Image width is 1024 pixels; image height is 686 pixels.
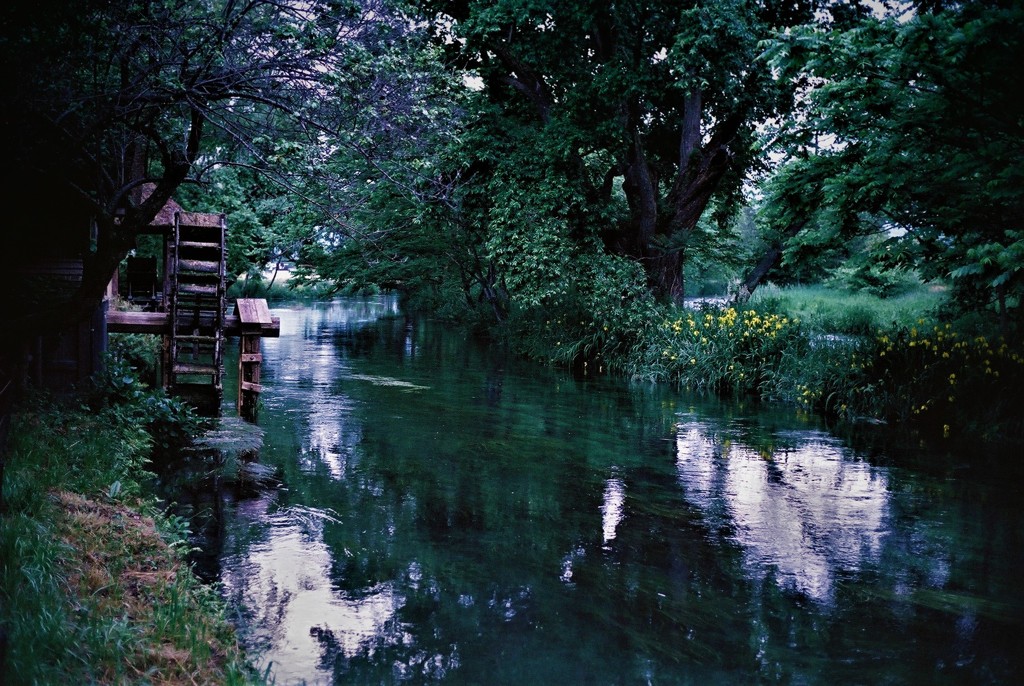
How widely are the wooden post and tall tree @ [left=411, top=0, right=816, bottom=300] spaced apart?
28.8 feet

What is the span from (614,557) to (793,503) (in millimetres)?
2833

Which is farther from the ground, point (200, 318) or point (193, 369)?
point (200, 318)

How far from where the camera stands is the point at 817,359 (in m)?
16.3

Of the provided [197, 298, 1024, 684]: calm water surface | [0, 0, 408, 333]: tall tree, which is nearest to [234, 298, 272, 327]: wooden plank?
[197, 298, 1024, 684]: calm water surface

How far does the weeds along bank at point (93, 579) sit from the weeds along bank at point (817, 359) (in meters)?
11.2

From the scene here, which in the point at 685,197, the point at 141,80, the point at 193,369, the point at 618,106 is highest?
the point at 618,106

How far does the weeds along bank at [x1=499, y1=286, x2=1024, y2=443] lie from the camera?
13141 millimetres

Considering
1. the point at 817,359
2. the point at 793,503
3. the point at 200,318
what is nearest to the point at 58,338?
the point at 200,318

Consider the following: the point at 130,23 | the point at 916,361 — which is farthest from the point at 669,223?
the point at 130,23

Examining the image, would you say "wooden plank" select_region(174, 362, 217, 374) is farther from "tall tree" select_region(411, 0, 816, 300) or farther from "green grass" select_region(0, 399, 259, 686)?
"tall tree" select_region(411, 0, 816, 300)

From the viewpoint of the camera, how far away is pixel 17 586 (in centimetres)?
469

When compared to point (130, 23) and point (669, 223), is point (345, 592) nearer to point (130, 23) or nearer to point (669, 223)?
point (130, 23)

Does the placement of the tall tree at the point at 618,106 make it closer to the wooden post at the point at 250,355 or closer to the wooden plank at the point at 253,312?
the wooden plank at the point at 253,312

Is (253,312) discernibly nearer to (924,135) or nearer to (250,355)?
(250,355)
